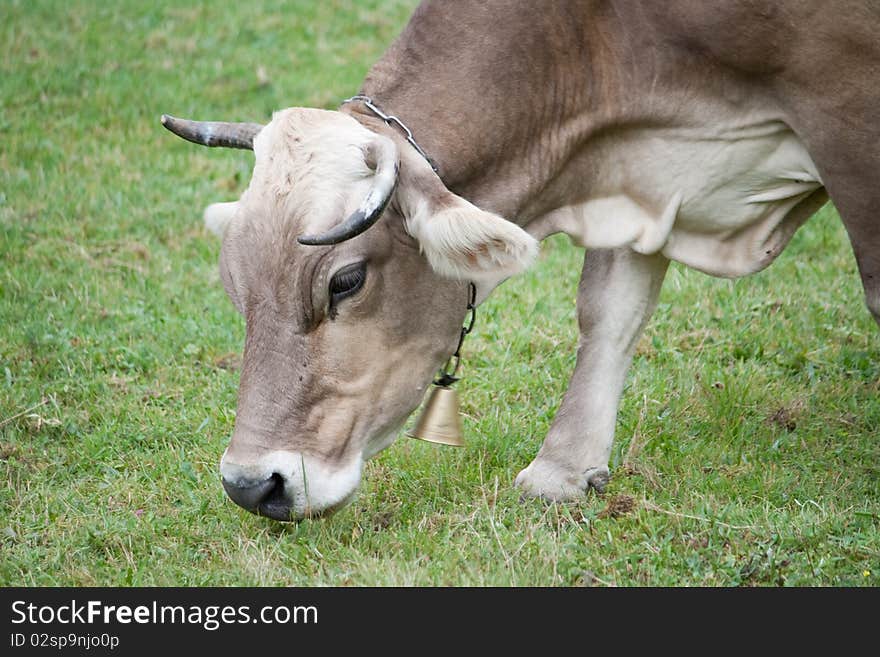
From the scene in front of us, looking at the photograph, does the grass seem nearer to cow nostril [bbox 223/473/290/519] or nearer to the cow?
cow nostril [bbox 223/473/290/519]

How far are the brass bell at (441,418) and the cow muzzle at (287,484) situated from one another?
0.40m

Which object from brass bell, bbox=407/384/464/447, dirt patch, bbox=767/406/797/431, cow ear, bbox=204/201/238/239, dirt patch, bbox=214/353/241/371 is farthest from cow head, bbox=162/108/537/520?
dirt patch, bbox=214/353/241/371

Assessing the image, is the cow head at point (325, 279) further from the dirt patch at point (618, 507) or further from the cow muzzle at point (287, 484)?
the dirt patch at point (618, 507)

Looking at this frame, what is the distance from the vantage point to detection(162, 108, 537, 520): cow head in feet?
13.8

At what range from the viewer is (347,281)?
4270mm

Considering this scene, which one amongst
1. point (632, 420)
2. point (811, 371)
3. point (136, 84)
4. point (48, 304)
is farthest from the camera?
point (136, 84)

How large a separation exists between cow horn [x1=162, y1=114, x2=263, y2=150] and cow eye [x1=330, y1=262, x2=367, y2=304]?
64 centimetres

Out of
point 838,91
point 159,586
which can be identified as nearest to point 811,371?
point 838,91

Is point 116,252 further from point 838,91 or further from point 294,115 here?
point 838,91

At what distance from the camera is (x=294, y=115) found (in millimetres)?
4402

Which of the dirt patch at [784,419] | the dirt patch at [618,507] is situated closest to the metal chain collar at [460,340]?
the dirt patch at [618,507]

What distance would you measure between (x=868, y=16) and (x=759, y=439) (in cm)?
190

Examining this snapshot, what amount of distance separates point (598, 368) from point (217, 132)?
1.77 metres

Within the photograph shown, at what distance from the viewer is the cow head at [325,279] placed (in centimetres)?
419
